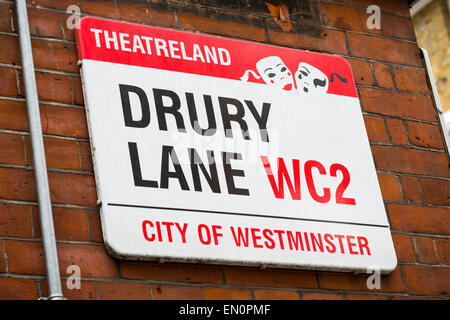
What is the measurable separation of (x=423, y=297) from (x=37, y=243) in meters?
1.36

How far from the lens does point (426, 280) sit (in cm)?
319

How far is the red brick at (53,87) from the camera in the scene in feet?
9.47

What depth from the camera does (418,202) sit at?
3.35 m

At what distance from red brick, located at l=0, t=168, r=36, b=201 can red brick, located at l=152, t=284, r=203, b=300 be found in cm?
46

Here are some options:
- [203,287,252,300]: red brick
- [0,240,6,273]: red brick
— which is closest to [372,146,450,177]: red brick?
[203,287,252,300]: red brick

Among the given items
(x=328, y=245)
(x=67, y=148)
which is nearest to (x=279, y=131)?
(x=328, y=245)

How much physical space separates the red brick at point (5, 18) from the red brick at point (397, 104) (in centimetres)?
134

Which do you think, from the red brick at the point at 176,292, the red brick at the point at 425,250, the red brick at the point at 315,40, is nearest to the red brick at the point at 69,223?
the red brick at the point at 176,292

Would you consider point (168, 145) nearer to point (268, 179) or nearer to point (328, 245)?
point (268, 179)

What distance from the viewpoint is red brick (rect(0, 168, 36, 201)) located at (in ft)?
8.76

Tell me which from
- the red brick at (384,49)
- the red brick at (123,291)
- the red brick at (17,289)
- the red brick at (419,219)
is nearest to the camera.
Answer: the red brick at (17,289)

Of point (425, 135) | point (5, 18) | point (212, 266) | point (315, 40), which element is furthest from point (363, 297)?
point (5, 18)

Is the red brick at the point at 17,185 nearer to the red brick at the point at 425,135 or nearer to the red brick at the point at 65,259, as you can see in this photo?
the red brick at the point at 65,259

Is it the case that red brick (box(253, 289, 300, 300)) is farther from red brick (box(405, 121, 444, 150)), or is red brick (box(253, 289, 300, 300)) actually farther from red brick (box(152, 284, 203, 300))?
red brick (box(405, 121, 444, 150))
